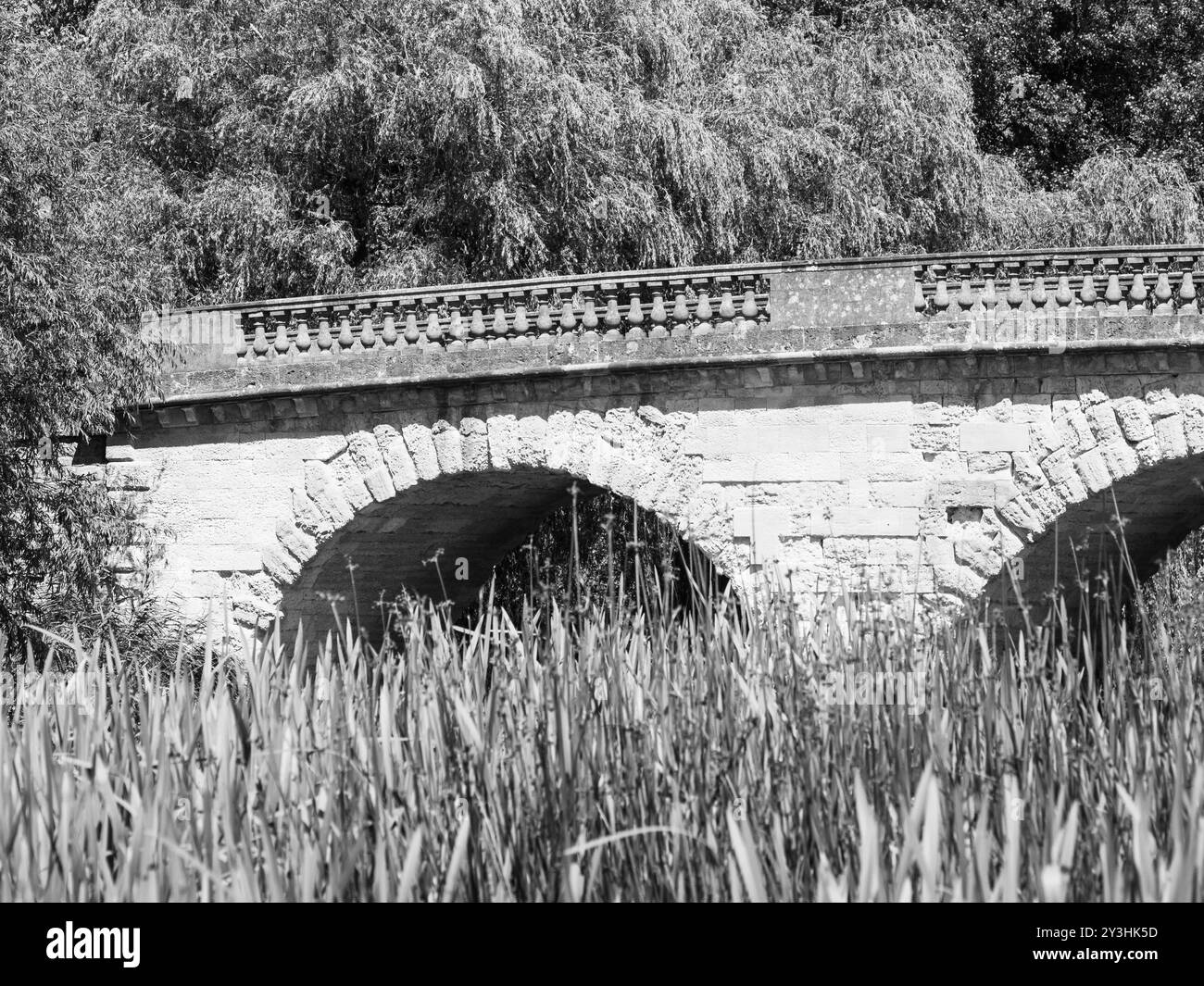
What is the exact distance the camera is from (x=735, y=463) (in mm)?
11562

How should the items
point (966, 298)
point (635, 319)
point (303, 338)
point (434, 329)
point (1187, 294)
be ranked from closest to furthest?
point (1187, 294) → point (966, 298) → point (635, 319) → point (434, 329) → point (303, 338)

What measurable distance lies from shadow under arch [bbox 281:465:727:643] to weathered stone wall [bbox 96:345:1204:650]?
3cm

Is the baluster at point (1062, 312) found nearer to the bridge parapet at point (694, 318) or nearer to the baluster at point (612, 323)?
the bridge parapet at point (694, 318)

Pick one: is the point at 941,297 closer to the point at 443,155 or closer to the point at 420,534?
the point at 420,534

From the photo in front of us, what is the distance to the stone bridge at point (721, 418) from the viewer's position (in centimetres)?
1078

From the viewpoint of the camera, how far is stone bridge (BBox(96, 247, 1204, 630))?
10.8m

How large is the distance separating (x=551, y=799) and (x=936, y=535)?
6960 mm

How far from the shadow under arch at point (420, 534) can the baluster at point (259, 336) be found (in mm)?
1482

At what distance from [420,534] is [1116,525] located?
5915mm

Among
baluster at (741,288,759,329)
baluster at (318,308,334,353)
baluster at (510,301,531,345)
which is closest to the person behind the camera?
baluster at (741,288,759,329)

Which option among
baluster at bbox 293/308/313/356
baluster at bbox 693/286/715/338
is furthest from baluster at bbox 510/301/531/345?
baluster at bbox 293/308/313/356

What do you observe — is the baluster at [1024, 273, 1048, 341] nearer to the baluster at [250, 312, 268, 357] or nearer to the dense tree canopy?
the dense tree canopy

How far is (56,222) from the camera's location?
1211 cm

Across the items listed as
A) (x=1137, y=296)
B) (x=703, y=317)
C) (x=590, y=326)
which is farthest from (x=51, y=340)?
(x=1137, y=296)
